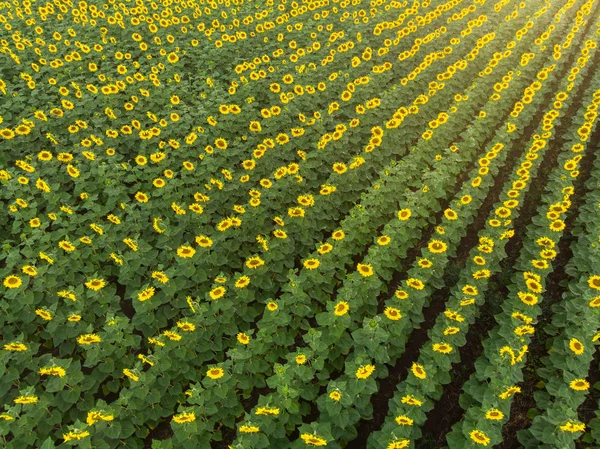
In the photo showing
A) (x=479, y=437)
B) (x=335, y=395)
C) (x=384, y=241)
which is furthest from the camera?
(x=384, y=241)

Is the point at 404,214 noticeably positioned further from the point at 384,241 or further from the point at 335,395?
the point at 335,395

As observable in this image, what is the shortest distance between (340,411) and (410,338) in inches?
82.8

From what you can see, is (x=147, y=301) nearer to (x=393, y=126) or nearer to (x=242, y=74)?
(x=393, y=126)

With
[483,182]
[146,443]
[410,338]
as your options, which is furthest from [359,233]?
[146,443]

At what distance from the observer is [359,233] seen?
732 cm

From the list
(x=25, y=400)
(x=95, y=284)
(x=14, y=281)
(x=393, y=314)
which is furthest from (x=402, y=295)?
(x=14, y=281)

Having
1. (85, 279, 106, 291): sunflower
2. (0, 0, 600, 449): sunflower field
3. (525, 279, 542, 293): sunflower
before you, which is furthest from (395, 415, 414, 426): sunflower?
(85, 279, 106, 291): sunflower

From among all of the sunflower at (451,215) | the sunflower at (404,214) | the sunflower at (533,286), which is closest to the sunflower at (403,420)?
the sunflower at (533,286)

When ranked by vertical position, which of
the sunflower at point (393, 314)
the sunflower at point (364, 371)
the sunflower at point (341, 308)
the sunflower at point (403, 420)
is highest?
the sunflower at point (341, 308)

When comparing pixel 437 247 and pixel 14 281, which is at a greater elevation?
pixel 14 281

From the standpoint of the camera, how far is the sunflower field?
16.7ft

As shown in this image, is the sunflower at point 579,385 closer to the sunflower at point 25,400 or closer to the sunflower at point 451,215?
the sunflower at point 451,215

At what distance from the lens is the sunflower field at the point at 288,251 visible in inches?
201

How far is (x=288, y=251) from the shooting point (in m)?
6.83
